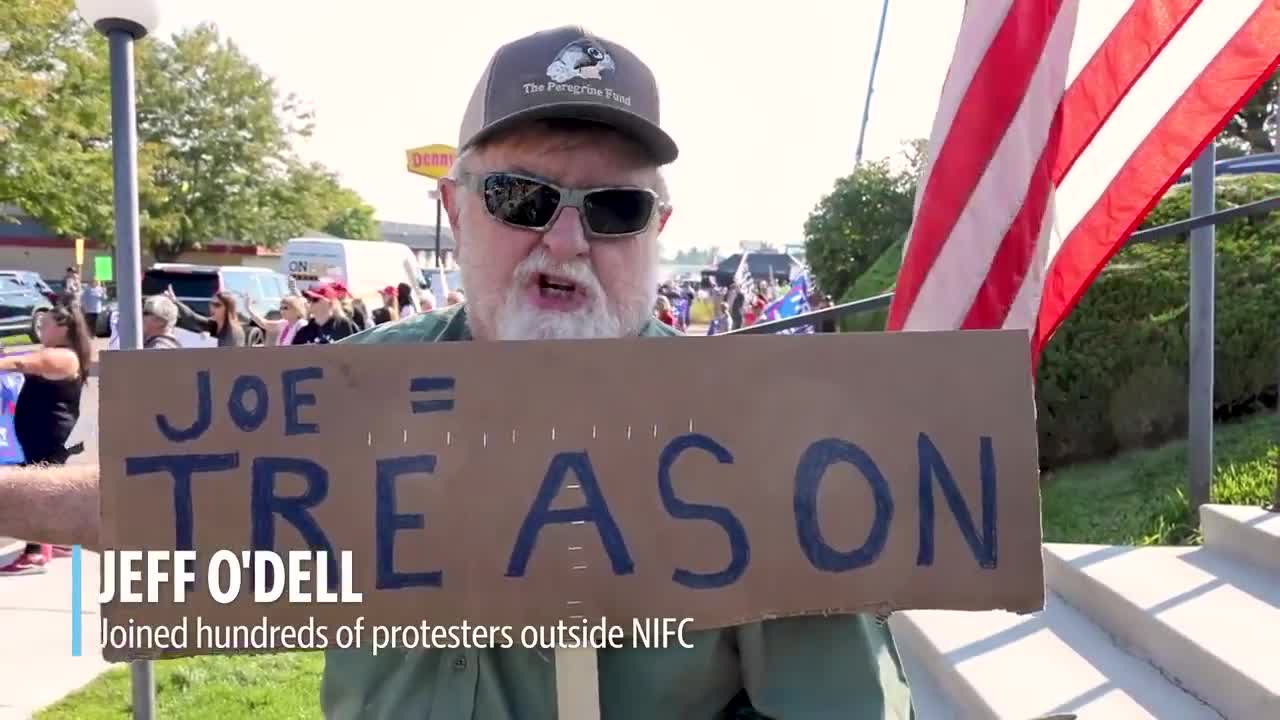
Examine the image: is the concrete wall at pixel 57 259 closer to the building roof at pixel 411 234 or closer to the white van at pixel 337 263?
the white van at pixel 337 263

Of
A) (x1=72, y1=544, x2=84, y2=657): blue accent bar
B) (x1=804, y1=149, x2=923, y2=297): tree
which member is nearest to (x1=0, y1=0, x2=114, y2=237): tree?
(x1=804, y1=149, x2=923, y2=297): tree

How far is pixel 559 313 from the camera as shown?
5.32ft

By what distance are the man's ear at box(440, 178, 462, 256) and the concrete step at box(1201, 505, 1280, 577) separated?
118 inches

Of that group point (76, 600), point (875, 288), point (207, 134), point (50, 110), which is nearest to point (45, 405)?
point (76, 600)

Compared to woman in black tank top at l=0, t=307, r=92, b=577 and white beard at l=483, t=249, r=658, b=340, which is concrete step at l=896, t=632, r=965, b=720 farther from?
woman in black tank top at l=0, t=307, r=92, b=577

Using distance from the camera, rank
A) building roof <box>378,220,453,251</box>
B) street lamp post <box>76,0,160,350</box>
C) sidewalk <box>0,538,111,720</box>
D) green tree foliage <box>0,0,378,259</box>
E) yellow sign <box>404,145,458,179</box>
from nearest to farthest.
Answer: street lamp post <box>76,0,160,350</box>, sidewalk <box>0,538,111,720</box>, green tree foliage <box>0,0,378,259</box>, yellow sign <box>404,145,458,179</box>, building roof <box>378,220,453,251</box>

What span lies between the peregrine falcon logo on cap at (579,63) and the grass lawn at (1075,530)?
10.1 ft

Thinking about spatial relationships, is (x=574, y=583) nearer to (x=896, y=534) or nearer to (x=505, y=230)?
(x=896, y=534)

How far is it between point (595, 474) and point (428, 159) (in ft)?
150

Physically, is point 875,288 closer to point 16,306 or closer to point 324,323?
point 324,323

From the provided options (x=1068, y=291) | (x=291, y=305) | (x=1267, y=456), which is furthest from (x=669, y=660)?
(x=291, y=305)

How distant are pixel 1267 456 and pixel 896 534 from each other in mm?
4114

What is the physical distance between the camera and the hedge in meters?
5.13

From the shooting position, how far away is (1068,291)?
2.86 meters
